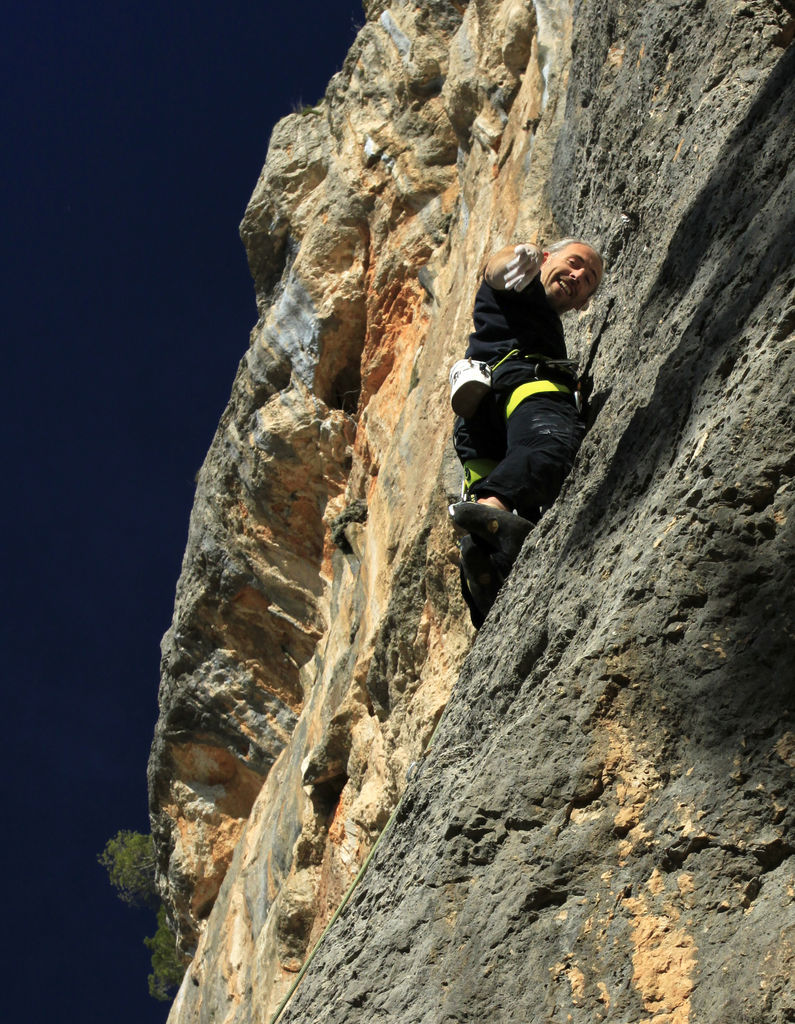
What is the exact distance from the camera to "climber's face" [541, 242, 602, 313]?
4.02 meters

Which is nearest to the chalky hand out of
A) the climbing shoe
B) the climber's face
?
the climber's face

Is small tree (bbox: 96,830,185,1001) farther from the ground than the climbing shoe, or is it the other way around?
the climbing shoe

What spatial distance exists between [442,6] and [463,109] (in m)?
1.70

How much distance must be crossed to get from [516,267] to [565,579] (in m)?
1.42

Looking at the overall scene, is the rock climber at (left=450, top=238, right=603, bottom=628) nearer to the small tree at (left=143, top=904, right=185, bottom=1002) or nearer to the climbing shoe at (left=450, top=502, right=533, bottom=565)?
the climbing shoe at (left=450, top=502, right=533, bottom=565)

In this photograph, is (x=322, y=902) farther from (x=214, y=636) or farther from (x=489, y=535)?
(x=214, y=636)

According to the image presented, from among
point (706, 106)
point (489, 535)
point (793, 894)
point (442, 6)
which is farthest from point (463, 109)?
point (793, 894)

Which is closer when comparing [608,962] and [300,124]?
[608,962]

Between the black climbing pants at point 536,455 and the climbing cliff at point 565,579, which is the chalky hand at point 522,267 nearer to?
the climbing cliff at point 565,579

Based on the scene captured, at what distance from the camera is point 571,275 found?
4.03 m

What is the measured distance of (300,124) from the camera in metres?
10.4

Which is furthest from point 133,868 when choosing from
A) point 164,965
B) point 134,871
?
point 164,965

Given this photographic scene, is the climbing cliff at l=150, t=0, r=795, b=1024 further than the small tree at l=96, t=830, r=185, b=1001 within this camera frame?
No

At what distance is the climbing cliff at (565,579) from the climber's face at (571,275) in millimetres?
126
